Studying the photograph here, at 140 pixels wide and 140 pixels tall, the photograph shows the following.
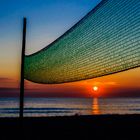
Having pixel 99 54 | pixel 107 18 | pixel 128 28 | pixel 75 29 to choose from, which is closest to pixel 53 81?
pixel 75 29

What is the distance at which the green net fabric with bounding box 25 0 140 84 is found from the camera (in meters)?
5.32

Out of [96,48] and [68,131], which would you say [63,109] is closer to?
[68,131]

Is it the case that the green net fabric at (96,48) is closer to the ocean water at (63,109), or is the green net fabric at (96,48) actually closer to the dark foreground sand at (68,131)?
the dark foreground sand at (68,131)

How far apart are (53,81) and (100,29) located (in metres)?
3.17

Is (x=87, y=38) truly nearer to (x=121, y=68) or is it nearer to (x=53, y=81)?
(x=121, y=68)

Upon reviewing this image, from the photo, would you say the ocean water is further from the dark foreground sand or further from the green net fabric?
the green net fabric

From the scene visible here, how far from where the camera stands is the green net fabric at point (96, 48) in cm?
532

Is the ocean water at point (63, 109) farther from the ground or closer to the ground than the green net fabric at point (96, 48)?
closer to the ground

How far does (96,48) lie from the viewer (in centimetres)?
655

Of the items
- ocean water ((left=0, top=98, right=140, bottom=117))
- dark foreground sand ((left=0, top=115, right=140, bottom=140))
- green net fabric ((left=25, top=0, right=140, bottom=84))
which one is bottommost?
ocean water ((left=0, top=98, right=140, bottom=117))

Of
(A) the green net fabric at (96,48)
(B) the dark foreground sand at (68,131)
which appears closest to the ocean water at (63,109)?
(B) the dark foreground sand at (68,131)

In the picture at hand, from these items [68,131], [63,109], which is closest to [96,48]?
[68,131]

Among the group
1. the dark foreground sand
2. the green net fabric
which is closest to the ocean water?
the dark foreground sand

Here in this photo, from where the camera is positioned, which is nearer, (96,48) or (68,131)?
(96,48)
